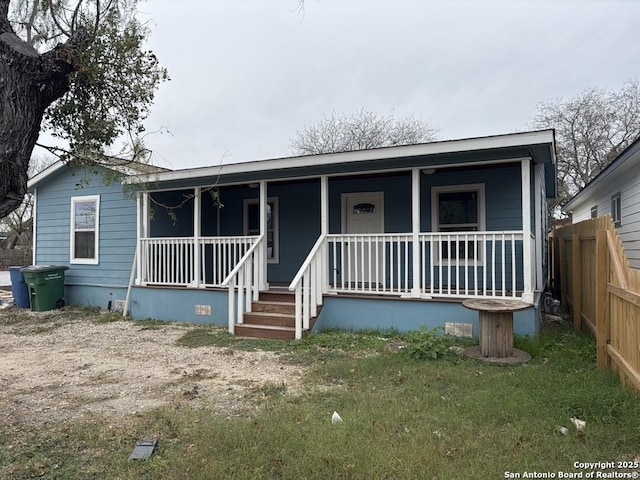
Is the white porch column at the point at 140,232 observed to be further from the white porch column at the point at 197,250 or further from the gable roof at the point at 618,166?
the gable roof at the point at 618,166

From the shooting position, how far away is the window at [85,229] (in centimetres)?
970

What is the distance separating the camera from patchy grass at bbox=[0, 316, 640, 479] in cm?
255

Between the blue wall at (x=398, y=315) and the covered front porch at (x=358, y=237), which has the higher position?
the covered front porch at (x=358, y=237)

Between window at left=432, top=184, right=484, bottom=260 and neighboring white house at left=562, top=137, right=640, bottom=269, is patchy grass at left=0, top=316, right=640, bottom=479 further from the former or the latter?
neighboring white house at left=562, top=137, right=640, bottom=269

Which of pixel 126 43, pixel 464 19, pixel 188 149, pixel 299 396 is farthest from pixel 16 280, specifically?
pixel 464 19

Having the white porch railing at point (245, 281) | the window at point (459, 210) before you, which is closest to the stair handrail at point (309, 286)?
the white porch railing at point (245, 281)

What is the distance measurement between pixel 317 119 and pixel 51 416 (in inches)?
1005

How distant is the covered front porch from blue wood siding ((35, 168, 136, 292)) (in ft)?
2.30

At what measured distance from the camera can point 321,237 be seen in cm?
691

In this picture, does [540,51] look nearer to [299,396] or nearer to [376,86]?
[376,86]

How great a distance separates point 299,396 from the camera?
3.84 metres

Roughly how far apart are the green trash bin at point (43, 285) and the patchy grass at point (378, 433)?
7.11 meters

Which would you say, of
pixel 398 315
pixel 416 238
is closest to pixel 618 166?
pixel 416 238

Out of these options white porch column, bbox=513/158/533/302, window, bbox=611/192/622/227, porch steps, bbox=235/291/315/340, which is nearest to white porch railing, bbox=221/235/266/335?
porch steps, bbox=235/291/315/340
